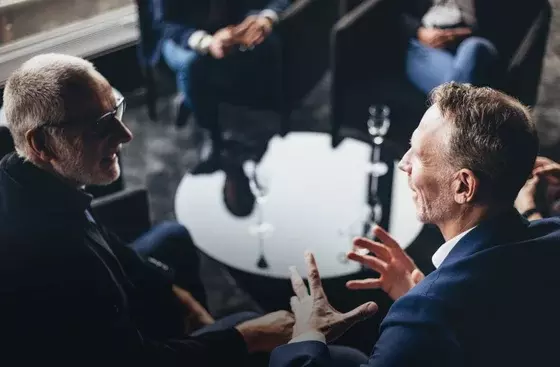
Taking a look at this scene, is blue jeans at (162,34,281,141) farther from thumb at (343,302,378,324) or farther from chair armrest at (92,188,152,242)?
thumb at (343,302,378,324)

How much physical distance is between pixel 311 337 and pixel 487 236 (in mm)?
448

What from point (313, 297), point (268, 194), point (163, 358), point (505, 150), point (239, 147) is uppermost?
point (505, 150)

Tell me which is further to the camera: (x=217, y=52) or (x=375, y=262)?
(x=217, y=52)

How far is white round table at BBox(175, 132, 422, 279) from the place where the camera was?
220cm

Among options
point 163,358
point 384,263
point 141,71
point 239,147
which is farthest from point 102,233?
point 141,71

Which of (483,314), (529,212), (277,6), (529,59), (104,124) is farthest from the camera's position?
(277,6)

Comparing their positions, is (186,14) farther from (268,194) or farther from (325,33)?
(268,194)

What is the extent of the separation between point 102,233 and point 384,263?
727 millimetres

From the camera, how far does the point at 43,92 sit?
5.02ft

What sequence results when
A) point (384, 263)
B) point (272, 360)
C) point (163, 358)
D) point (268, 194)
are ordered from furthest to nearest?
point (268, 194), point (384, 263), point (163, 358), point (272, 360)

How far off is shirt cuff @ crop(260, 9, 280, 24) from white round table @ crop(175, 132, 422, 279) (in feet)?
2.63

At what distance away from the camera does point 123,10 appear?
3.87 metres

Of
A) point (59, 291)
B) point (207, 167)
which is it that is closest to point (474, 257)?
point (59, 291)

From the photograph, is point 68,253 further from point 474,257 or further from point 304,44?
point 304,44
